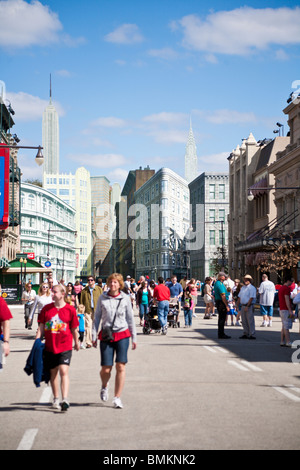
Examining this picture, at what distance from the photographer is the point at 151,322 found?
22.6m

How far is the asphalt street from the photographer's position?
268 inches

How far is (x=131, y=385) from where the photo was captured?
432 inches

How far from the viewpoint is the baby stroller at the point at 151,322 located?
74.0 ft

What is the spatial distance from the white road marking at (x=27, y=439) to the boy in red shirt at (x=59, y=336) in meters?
1.24

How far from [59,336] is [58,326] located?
134 millimetres

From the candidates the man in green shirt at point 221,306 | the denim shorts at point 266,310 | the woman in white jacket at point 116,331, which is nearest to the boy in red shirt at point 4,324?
the woman in white jacket at point 116,331

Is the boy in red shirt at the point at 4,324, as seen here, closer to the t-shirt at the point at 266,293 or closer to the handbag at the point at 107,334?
the handbag at the point at 107,334

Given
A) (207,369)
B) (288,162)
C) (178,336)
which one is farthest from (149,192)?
(207,369)

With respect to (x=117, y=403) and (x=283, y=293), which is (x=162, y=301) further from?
(x=117, y=403)

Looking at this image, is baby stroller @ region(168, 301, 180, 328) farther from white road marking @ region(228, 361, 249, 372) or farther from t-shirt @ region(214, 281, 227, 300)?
white road marking @ region(228, 361, 249, 372)

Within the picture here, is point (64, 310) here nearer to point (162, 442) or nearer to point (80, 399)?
point (80, 399)
